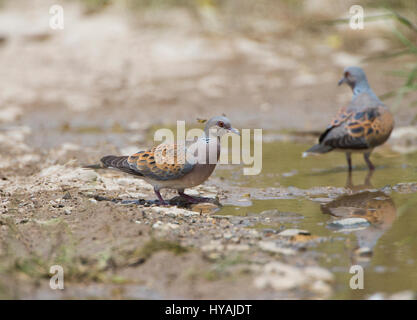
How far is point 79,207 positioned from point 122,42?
703 cm

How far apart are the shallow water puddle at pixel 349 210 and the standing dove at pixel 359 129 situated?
266mm

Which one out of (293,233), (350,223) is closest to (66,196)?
(293,233)

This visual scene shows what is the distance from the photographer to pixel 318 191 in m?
5.93

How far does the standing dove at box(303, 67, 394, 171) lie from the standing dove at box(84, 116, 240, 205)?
1.74m

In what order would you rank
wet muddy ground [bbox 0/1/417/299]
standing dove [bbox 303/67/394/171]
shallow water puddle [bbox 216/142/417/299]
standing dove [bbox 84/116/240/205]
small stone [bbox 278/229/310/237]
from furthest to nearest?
standing dove [bbox 303/67/394/171] < standing dove [bbox 84/116/240/205] < small stone [bbox 278/229/310/237] < shallow water puddle [bbox 216/142/417/299] < wet muddy ground [bbox 0/1/417/299]

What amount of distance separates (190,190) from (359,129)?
1.94m

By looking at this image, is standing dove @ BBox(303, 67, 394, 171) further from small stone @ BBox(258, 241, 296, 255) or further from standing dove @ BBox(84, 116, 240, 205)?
small stone @ BBox(258, 241, 296, 255)

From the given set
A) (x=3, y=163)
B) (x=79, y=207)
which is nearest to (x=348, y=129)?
(x=79, y=207)

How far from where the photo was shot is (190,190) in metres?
6.03

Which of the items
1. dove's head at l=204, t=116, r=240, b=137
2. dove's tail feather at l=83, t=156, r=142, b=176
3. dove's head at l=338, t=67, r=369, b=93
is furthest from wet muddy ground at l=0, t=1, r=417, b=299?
dove's head at l=338, t=67, r=369, b=93

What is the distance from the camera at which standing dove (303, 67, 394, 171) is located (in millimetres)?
6652

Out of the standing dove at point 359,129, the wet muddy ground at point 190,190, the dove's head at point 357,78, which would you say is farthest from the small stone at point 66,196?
the dove's head at point 357,78

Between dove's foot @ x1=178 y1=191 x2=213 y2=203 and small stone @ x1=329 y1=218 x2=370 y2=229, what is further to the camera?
dove's foot @ x1=178 y1=191 x2=213 y2=203

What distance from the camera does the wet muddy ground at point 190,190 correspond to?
3.72 metres
